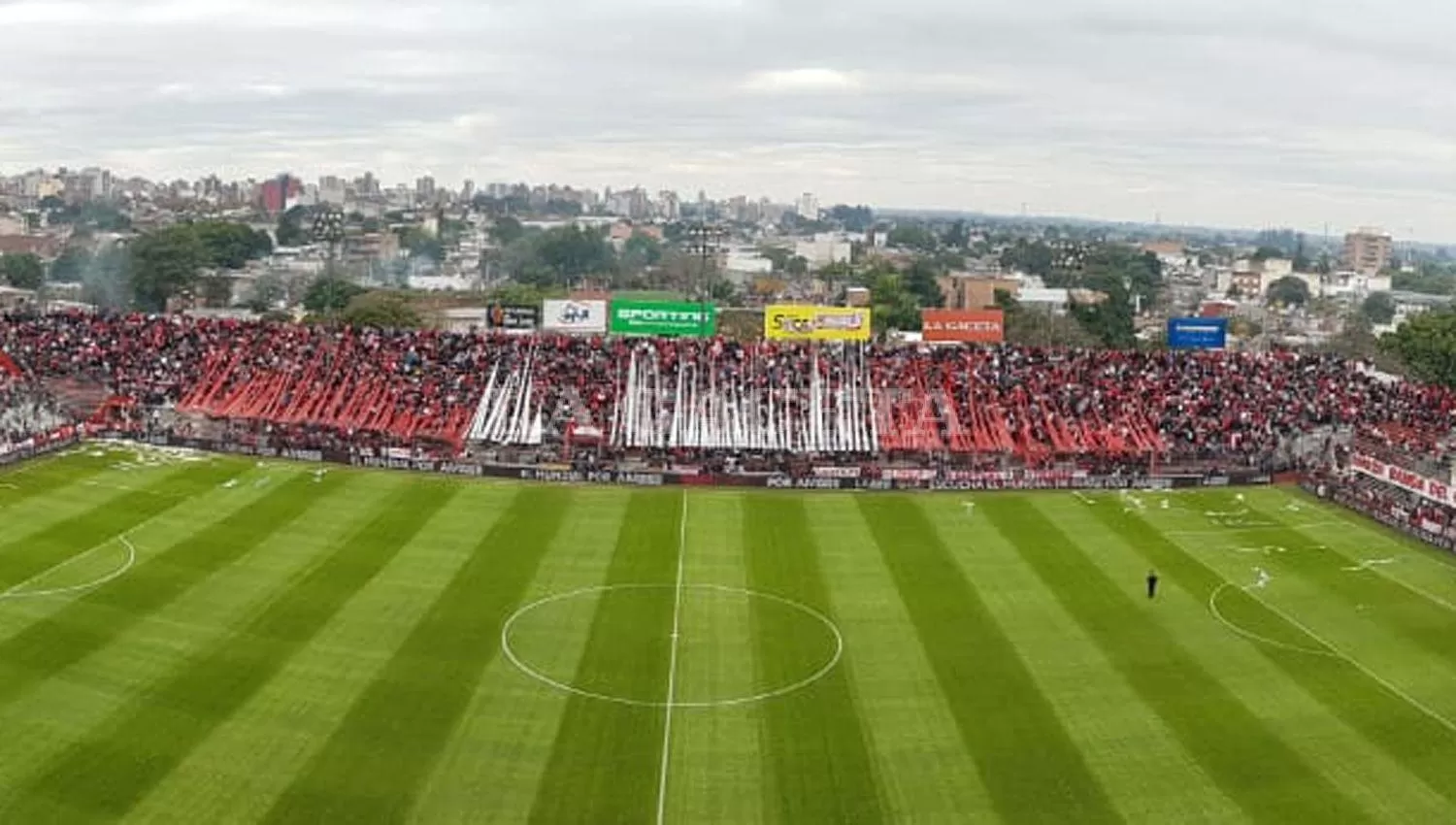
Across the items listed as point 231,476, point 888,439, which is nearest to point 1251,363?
point 888,439

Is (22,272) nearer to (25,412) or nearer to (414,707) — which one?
(25,412)

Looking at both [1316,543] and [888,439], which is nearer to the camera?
[1316,543]

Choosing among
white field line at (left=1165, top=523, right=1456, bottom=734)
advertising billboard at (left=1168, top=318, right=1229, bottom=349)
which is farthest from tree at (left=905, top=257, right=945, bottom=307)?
white field line at (left=1165, top=523, right=1456, bottom=734)

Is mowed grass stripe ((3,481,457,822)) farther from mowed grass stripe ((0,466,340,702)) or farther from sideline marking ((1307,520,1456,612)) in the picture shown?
sideline marking ((1307,520,1456,612))

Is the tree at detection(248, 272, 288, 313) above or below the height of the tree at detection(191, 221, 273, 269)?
below

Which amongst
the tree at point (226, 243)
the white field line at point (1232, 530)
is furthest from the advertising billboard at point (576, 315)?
the tree at point (226, 243)

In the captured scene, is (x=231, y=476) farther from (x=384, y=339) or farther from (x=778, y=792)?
(x=778, y=792)
